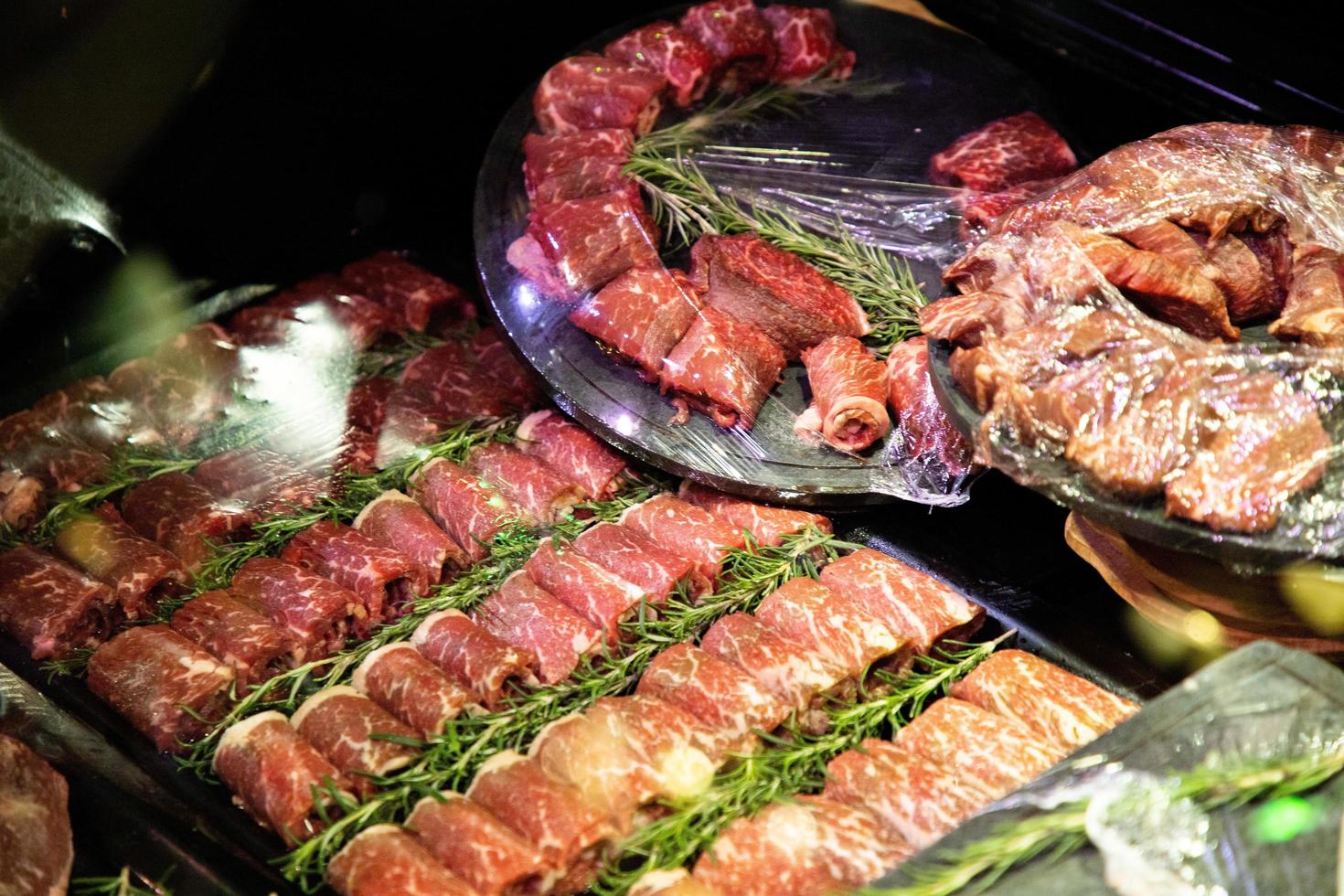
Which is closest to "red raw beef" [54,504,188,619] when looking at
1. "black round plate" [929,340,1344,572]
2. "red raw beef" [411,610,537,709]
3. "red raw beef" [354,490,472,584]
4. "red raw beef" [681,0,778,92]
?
"red raw beef" [354,490,472,584]

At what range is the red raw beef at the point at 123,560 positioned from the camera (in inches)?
131

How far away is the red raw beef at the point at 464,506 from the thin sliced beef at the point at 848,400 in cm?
91

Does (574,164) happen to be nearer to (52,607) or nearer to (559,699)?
(559,699)

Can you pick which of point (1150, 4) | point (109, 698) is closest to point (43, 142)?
point (109, 698)

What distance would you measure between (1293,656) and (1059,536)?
3.46 feet

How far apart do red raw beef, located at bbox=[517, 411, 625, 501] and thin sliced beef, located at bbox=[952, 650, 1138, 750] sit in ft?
4.01

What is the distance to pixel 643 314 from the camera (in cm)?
364

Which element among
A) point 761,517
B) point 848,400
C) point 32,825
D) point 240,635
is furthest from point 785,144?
point 32,825

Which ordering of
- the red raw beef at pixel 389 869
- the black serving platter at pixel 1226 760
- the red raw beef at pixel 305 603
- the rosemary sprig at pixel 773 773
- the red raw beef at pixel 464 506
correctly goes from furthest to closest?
the red raw beef at pixel 464 506 → the red raw beef at pixel 305 603 → the rosemary sprig at pixel 773 773 → the red raw beef at pixel 389 869 → the black serving platter at pixel 1226 760

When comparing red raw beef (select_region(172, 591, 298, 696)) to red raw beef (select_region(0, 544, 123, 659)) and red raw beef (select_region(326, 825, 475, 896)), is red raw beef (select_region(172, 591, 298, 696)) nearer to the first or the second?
red raw beef (select_region(0, 544, 123, 659))

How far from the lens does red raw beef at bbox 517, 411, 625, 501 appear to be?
11.9 feet

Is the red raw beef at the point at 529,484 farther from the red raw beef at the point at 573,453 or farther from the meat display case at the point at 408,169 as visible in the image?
the meat display case at the point at 408,169

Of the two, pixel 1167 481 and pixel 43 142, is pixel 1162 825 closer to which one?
pixel 1167 481

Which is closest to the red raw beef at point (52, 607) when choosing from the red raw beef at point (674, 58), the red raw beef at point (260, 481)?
the red raw beef at point (260, 481)
